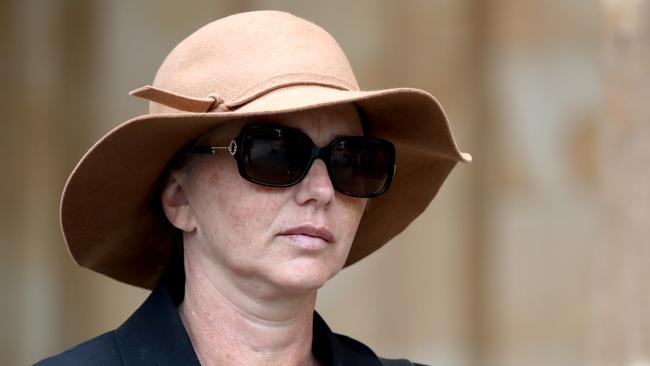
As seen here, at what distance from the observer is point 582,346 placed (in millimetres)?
5562

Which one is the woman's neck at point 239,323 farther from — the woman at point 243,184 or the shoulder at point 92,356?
the shoulder at point 92,356

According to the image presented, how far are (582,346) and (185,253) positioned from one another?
3.21 metres

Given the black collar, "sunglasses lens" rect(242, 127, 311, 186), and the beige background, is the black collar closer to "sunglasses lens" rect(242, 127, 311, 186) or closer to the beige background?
"sunglasses lens" rect(242, 127, 311, 186)

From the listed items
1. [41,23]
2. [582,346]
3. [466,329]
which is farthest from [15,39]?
[582,346]

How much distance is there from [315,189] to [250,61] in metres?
0.29

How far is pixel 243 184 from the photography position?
99.6 inches

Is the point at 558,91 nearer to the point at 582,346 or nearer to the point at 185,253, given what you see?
the point at 582,346

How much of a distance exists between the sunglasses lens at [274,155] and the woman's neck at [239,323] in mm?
238

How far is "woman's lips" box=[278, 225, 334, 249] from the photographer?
249cm

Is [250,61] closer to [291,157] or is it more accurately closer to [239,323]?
[291,157]

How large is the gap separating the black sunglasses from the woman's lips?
87 millimetres

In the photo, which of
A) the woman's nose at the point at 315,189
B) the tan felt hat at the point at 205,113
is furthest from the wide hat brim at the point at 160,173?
the woman's nose at the point at 315,189

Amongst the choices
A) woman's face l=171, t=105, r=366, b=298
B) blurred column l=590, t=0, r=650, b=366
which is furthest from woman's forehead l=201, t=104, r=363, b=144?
blurred column l=590, t=0, r=650, b=366

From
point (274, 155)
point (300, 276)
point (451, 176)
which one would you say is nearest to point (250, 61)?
point (274, 155)
